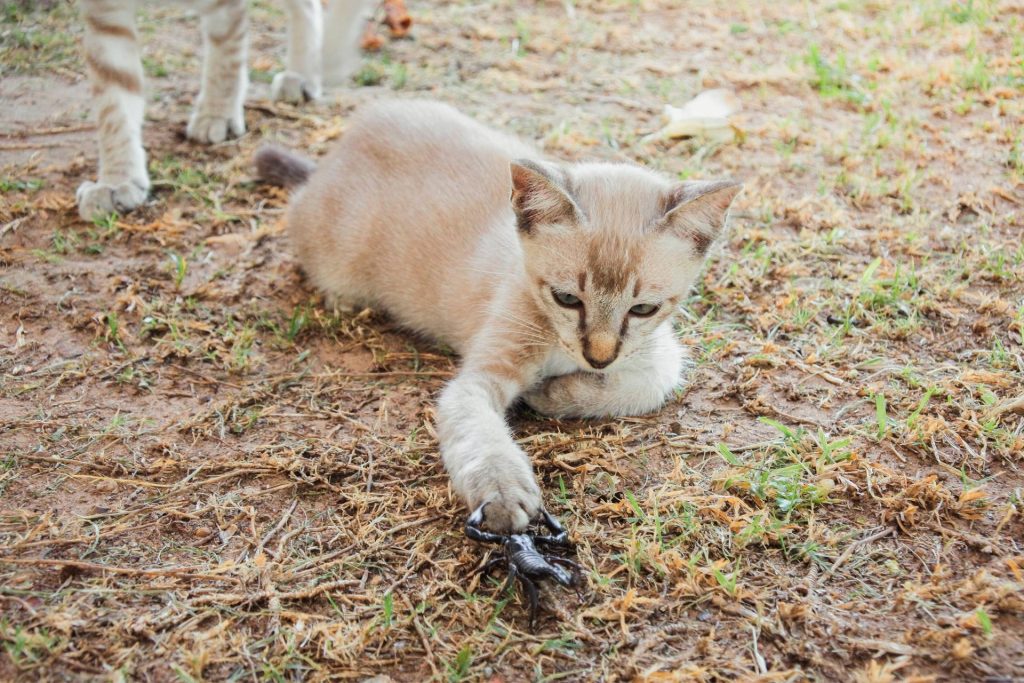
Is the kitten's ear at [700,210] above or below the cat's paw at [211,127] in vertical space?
above

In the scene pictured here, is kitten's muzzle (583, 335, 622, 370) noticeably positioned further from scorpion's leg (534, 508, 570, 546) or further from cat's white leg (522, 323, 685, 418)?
scorpion's leg (534, 508, 570, 546)

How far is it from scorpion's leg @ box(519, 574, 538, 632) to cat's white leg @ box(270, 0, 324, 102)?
3994 millimetres

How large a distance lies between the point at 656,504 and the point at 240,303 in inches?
81.1

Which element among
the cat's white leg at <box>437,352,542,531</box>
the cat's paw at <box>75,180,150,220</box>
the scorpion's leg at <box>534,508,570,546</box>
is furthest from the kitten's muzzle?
the cat's paw at <box>75,180,150,220</box>

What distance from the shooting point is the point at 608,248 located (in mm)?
2672

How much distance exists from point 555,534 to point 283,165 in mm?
2738

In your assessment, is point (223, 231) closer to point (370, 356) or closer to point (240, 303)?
point (240, 303)

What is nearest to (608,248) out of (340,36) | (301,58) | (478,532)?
(478,532)

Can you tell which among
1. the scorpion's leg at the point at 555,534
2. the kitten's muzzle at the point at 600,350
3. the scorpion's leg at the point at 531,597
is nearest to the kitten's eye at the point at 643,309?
the kitten's muzzle at the point at 600,350

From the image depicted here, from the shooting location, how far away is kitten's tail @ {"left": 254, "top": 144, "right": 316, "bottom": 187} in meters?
4.33

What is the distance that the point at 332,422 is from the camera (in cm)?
299

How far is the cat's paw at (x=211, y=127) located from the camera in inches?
190

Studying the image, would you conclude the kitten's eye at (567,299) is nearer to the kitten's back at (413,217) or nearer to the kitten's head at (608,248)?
the kitten's head at (608,248)

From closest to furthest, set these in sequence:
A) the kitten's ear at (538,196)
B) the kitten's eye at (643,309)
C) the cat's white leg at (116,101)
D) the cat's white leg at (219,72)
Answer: the kitten's ear at (538,196)
the kitten's eye at (643,309)
the cat's white leg at (116,101)
the cat's white leg at (219,72)
